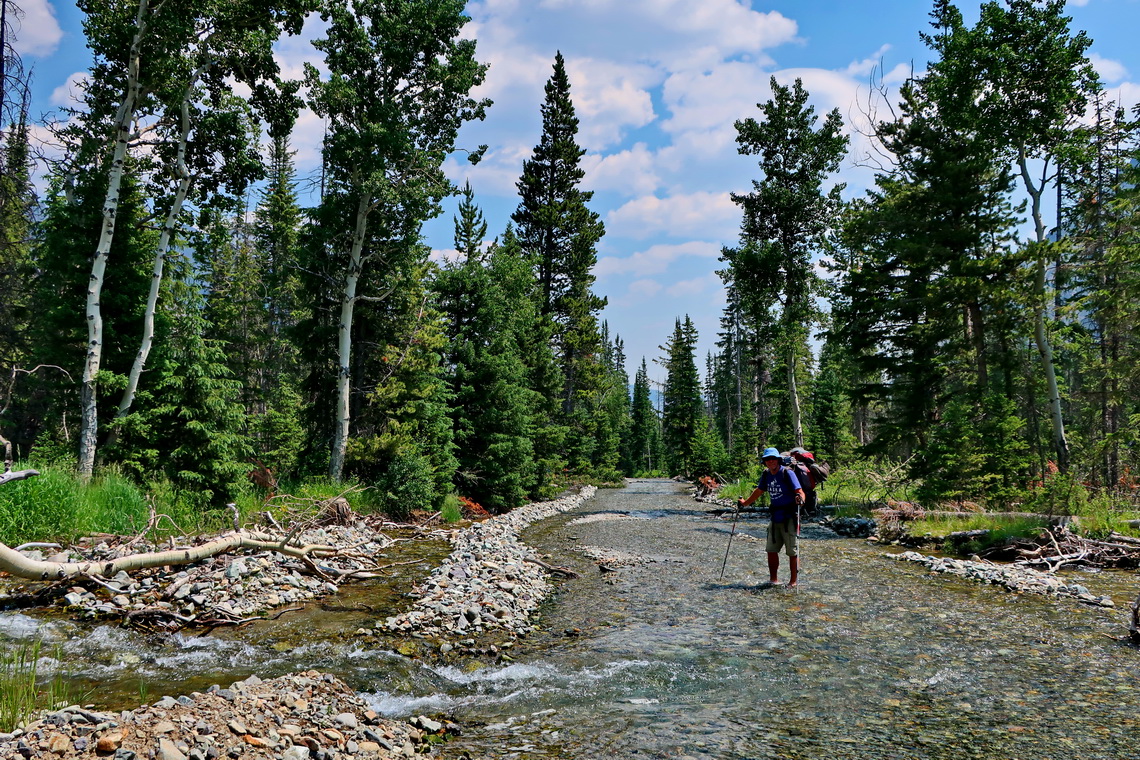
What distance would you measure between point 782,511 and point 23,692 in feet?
32.0

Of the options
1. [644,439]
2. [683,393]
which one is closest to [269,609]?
[683,393]

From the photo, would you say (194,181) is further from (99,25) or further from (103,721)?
(103,721)

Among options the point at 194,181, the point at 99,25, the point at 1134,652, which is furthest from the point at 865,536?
the point at 99,25

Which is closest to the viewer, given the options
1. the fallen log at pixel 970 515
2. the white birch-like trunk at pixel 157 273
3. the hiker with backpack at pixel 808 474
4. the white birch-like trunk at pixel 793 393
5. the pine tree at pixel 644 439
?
the hiker with backpack at pixel 808 474

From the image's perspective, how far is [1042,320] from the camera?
54.6 ft

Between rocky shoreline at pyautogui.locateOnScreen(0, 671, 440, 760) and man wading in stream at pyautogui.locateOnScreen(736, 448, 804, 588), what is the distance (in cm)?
716

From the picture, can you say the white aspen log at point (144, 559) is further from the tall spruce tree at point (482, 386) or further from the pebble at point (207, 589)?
the tall spruce tree at point (482, 386)

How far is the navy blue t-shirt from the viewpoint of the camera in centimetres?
1014

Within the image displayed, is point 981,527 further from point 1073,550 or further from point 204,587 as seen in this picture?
point 204,587

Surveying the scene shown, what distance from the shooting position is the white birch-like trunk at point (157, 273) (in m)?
13.2

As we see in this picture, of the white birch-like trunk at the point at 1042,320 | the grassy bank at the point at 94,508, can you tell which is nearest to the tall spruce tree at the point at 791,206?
the white birch-like trunk at the point at 1042,320

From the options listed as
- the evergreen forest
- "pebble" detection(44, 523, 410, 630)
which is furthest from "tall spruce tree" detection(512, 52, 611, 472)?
"pebble" detection(44, 523, 410, 630)

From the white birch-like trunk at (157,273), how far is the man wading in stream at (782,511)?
13618 millimetres

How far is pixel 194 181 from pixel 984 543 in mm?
21852
